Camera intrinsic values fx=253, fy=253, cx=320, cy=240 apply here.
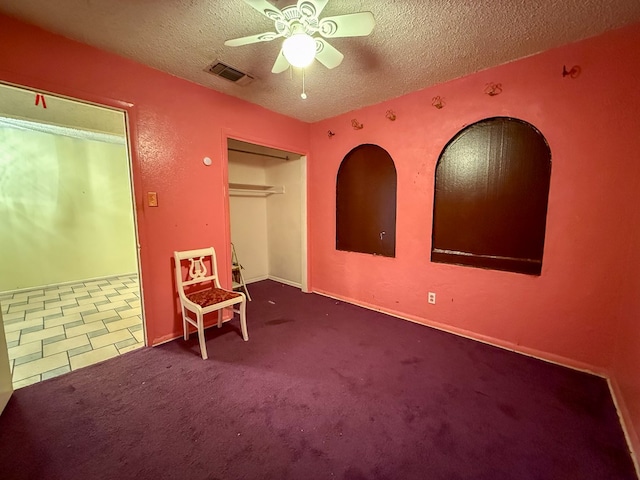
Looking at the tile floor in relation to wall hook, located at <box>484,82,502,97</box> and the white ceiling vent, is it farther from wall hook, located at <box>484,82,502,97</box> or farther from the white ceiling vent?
wall hook, located at <box>484,82,502,97</box>

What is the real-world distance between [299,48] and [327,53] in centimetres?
31

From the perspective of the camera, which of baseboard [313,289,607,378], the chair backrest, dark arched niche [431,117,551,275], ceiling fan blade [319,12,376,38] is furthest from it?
the chair backrest

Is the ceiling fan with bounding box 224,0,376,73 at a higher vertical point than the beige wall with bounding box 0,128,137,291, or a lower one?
higher

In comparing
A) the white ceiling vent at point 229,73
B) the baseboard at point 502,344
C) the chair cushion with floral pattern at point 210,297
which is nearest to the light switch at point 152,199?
the chair cushion with floral pattern at point 210,297

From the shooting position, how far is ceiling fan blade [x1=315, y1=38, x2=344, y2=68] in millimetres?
1526

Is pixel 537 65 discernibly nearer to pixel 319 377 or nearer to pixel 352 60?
pixel 352 60

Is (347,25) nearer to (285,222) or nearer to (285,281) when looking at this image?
(285,222)

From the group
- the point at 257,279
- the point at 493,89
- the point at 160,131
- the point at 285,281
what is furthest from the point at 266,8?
the point at 257,279

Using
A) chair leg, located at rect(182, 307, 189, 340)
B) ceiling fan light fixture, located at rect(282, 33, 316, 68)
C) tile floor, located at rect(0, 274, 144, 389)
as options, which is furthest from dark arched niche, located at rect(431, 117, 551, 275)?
tile floor, located at rect(0, 274, 144, 389)

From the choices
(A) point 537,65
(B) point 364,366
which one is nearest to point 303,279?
(B) point 364,366

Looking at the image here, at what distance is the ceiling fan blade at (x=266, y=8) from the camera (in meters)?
1.20

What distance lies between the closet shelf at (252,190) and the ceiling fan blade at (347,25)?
2.74 metres

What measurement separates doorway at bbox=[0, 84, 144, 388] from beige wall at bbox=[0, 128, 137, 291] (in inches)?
0.4

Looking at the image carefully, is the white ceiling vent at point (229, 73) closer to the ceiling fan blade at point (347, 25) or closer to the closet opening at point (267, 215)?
the ceiling fan blade at point (347, 25)
